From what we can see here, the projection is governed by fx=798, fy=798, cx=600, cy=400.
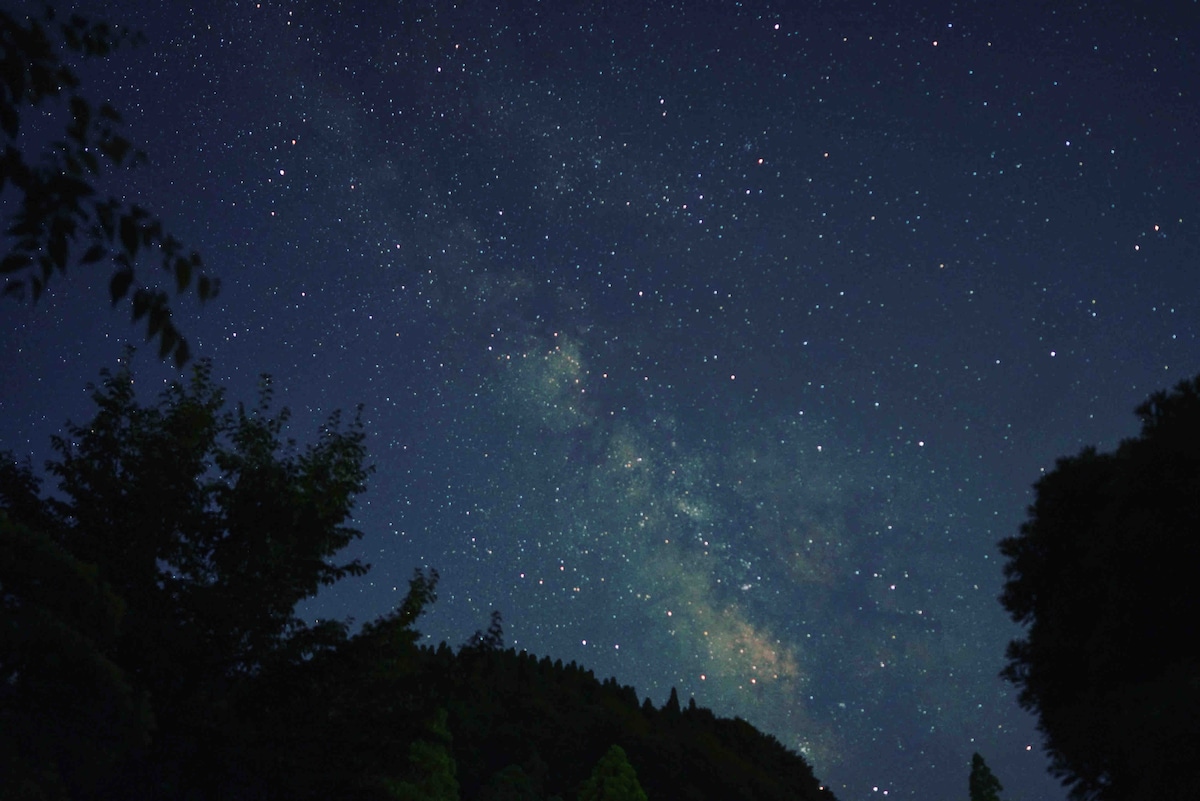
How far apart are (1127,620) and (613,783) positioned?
3386 cm

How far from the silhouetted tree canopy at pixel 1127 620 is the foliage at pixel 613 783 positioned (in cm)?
3024

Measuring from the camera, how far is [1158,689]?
11266 mm

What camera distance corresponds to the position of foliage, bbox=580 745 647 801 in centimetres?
4088

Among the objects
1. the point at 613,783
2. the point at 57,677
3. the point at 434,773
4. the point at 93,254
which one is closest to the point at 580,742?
the point at 613,783

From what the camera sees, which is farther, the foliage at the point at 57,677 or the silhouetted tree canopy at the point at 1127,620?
the silhouetted tree canopy at the point at 1127,620

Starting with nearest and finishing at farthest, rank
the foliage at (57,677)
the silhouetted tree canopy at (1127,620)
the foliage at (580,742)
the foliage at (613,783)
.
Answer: the foliage at (57,677) < the silhouetted tree canopy at (1127,620) < the foliage at (613,783) < the foliage at (580,742)

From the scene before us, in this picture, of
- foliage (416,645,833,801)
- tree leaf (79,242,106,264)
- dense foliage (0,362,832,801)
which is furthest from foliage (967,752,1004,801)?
tree leaf (79,242,106,264)

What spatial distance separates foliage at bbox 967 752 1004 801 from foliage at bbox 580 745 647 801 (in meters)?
17.6

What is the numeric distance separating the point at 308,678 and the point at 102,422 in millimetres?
4976

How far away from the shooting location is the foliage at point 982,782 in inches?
1655

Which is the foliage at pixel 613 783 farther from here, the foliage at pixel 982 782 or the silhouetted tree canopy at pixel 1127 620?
the silhouetted tree canopy at pixel 1127 620

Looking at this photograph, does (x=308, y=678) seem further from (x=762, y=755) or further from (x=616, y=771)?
(x=762, y=755)

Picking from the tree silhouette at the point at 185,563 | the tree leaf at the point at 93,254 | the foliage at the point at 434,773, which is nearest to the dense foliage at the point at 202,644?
the tree silhouette at the point at 185,563

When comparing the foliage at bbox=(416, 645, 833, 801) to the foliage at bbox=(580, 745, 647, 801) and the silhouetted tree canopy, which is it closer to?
the foliage at bbox=(580, 745, 647, 801)
